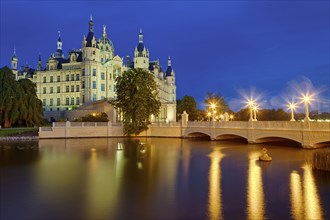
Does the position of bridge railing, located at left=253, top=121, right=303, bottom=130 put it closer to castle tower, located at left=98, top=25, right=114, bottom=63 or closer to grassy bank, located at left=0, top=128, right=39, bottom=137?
grassy bank, located at left=0, top=128, right=39, bottom=137

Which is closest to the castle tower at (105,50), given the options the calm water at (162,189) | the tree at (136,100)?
the tree at (136,100)

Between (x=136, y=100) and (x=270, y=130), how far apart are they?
22.2 metres

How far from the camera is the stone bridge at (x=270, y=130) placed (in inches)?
1188

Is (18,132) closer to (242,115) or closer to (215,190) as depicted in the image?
(215,190)

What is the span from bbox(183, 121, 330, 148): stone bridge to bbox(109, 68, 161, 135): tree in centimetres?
692

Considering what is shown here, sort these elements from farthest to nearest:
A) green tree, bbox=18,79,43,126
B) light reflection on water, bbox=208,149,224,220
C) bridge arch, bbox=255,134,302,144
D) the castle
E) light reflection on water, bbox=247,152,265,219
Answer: the castle
green tree, bbox=18,79,43,126
bridge arch, bbox=255,134,302,144
light reflection on water, bbox=208,149,224,220
light reflection on water, bbox=247,152,265,219

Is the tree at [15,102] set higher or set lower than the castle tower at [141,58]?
lower

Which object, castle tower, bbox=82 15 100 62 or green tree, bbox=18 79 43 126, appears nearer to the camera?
green tree, bbox=18 79 43 126

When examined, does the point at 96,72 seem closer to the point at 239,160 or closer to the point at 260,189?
the point at 239,160

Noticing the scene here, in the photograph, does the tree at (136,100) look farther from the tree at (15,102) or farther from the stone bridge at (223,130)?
the tree at (15,102)

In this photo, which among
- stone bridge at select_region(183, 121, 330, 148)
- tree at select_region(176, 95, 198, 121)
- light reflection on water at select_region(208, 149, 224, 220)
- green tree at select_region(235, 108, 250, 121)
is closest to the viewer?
light reflection on water at select_region(208, 149, 224, 220)

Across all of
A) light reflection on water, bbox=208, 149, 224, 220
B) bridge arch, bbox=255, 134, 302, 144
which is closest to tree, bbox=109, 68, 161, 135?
bridge arch, bbox=255, 134, 302, 144

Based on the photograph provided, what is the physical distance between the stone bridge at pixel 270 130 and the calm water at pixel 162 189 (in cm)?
461

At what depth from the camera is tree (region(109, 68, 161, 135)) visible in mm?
50188
